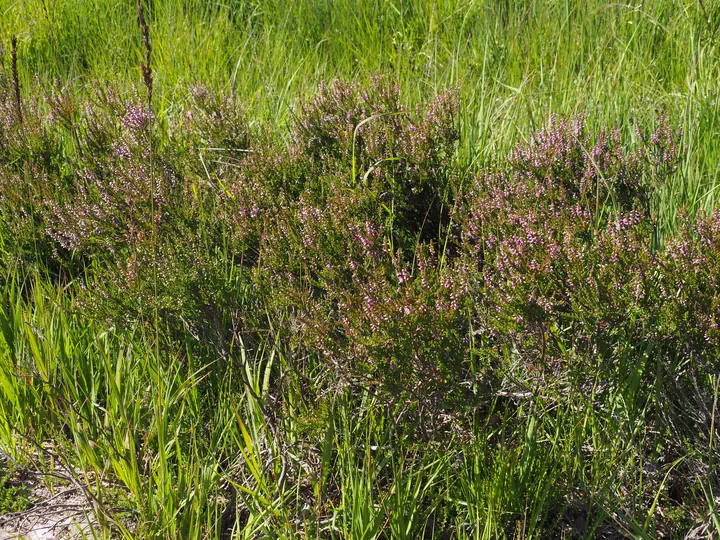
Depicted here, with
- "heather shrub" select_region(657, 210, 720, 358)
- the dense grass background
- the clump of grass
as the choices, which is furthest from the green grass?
the clump of grass

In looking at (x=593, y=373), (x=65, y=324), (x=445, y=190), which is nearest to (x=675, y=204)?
(x=445, y=190)

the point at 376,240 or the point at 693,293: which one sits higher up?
the point at 693,293

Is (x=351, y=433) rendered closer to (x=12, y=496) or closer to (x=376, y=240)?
(x=376, y=240)

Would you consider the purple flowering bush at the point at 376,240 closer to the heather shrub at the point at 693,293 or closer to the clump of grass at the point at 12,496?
the heather shrub at the point at 693,293

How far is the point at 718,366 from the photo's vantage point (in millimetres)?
2299

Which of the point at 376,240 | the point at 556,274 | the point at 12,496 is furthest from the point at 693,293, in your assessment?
the point at 12,496

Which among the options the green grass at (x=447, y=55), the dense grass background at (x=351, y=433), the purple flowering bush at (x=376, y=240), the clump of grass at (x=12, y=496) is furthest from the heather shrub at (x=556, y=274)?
the clump of grass at (x=12, y=496)

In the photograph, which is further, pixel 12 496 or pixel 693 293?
pixel 12 496

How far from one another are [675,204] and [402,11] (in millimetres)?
2876

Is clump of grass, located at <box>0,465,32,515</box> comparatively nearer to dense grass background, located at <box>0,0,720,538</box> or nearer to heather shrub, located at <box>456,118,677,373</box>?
dense grass background, located at <box>0,0,720,538</box>

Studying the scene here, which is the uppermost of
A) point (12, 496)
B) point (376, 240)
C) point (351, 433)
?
point (376, 240)

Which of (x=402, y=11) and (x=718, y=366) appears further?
(x=402, y=11)

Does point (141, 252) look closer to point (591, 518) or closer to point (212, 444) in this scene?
point (212, 444)

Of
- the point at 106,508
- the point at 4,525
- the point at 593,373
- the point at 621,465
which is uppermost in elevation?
the point at 593,373
